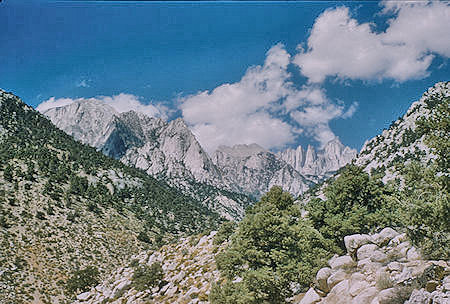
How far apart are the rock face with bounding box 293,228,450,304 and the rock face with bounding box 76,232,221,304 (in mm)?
13489

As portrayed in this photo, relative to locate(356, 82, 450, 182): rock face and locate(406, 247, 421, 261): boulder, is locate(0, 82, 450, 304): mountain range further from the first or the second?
locate(356, 82, 450, 182): rock face

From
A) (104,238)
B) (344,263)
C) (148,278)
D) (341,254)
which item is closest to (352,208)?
(341,254)

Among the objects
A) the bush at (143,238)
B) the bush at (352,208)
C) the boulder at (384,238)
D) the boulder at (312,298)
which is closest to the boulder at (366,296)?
the boulder at (312,298)

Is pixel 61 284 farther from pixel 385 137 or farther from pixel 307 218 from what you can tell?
pixel 385 137

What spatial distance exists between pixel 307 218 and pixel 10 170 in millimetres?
89504

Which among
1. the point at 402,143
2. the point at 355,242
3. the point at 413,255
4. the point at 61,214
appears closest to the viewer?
the point at 413,255

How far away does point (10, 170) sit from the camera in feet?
267

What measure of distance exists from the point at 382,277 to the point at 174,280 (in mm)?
26694

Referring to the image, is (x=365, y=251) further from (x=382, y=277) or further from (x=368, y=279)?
(x=382, y=277)

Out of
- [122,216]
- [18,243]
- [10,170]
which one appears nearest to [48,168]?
[10,170]

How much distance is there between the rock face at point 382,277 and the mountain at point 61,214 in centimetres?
4604

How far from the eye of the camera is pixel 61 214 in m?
75.7

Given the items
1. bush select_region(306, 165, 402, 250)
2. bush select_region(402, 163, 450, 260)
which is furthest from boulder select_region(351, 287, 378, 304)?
bush select_region(306, 165, 402, 250)

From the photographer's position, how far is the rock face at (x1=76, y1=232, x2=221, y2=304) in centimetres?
2877
